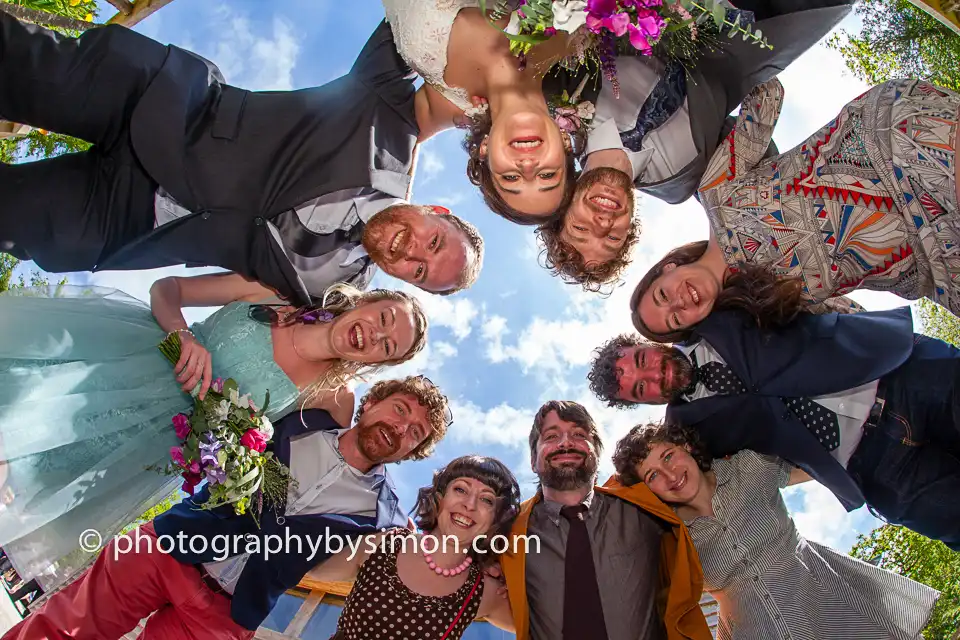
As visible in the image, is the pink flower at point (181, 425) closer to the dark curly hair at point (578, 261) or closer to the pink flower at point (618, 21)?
the dark curly hair at point (578, 261)

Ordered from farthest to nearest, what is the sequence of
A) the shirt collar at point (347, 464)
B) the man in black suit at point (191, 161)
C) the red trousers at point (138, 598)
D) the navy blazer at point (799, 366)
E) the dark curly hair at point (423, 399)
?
the dark curly hair at point (423, 399) < the shirt collar at point (347, 464) < the red trousers at point (138, 598) < the navy blazer at point (799, 366) < the man in black suit at point (191, 161)

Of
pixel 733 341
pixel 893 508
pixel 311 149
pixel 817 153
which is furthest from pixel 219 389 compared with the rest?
pixel 893 508

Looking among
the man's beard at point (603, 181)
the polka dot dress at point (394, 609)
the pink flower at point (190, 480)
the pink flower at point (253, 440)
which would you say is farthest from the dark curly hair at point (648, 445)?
the pink flower at point (190, 480)

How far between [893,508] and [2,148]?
10.3 metres

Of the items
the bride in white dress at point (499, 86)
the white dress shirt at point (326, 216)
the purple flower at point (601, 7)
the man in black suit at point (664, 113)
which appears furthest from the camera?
the white dress shirt at point (326, 216)

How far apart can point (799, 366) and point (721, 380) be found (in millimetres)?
457

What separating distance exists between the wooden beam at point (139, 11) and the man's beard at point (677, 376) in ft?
17.9

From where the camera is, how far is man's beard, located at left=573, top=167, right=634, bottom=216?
3.68 metres

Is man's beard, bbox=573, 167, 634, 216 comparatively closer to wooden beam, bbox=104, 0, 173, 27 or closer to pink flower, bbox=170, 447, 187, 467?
pink flower, bbox=170, 447, 187, 467

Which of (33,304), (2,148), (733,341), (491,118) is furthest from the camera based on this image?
(2,148)

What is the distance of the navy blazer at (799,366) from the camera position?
12.7 ft

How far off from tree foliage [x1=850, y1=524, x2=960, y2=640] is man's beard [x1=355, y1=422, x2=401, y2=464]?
166 inches

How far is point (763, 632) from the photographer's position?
4086mm

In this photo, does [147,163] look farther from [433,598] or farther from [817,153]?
[817,153]
